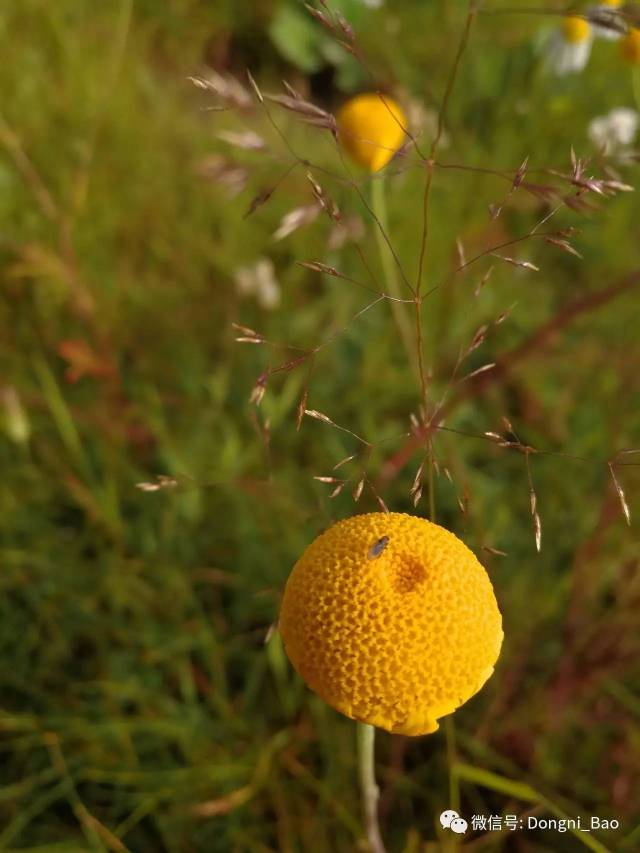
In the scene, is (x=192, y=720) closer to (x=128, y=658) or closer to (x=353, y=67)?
(x=128, y=658)

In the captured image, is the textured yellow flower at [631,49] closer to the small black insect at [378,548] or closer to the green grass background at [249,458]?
the green grass background at [249,458]

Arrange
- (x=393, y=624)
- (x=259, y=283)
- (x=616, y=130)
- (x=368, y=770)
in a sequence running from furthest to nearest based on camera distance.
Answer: (x=259, y=283) → (x=616, y=130) → (x=368, y=770) → (x=393, y=624)

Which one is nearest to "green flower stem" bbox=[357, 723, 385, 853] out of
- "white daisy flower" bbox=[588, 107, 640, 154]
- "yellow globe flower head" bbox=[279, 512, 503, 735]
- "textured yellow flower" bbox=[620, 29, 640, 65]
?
"yellow globe flower head" bbox=[279, 512, 503, 735]

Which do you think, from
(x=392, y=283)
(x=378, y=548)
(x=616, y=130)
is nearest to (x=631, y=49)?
(x=616, y=130)

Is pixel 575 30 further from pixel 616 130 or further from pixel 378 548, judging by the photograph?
pixel 378 548

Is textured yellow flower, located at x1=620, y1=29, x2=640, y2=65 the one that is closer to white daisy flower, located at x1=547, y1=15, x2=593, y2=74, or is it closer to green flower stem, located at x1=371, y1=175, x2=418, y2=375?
white daisy flower, located at x1=547, y1=15, x2=593, y2=74

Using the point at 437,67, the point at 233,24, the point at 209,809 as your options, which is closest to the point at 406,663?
the point at 209,809
